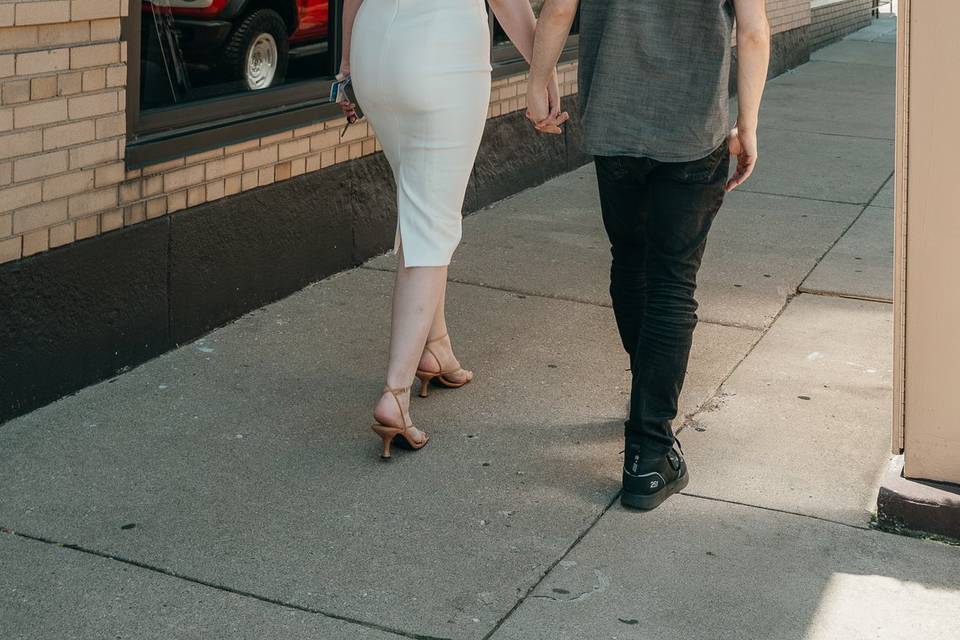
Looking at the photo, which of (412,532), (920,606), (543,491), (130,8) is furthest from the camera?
(130,8)

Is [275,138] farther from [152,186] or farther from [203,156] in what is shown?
[152,186]

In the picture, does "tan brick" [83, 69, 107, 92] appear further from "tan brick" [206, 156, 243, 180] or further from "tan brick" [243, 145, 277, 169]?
"tan brick" [243, 145, 277, 169]

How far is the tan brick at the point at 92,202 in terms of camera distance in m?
4.33

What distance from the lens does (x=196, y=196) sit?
491 cm

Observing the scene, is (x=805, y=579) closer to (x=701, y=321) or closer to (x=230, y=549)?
(x=230, y=549)

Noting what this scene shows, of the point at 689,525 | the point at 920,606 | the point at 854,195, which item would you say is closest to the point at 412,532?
the point at 689,525

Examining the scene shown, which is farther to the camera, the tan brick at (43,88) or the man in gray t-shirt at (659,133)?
the tan brick at (43,88)

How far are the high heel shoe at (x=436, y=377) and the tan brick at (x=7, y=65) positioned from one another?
1557 mm

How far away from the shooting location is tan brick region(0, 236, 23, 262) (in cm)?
406

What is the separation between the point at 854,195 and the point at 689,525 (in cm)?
466

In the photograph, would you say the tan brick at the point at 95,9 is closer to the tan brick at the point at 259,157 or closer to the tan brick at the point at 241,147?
the tan brick at the point at 241,147

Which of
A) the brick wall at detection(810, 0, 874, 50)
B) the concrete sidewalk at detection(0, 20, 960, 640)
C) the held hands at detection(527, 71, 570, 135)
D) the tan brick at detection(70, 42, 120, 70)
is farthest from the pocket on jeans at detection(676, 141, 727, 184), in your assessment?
the brick wall at detection(810, 0, 874, 50)

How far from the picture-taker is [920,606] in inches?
129

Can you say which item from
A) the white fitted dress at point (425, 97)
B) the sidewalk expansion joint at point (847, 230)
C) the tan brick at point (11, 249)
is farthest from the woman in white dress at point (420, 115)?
the sidewalk expansion joint at point (847, 230)
